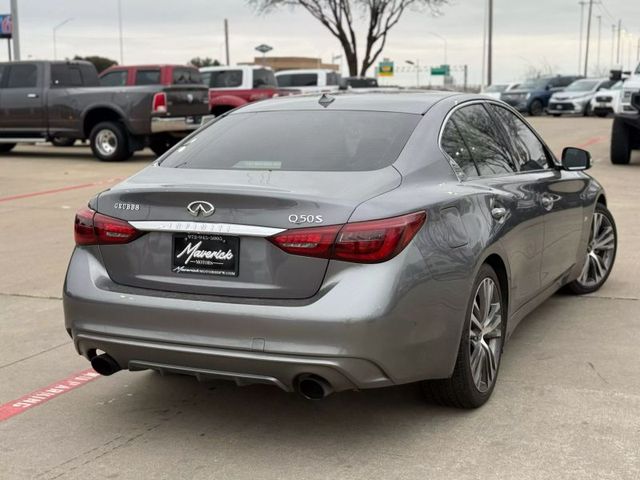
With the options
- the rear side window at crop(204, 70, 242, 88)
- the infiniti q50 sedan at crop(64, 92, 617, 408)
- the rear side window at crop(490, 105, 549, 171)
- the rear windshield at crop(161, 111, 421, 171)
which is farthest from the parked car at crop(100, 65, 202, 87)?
the infiniti q50 sedan at crop(64, 92, 617, 408)

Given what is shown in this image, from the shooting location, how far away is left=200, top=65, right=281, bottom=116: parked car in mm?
23312

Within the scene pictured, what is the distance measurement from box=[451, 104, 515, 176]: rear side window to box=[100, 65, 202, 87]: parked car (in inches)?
576

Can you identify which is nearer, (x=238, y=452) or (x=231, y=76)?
(x=238, y=452)

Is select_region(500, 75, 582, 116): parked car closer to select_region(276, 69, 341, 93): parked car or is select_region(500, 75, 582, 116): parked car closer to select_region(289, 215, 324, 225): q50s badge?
select_region(276, 69, 341, 93): parked car

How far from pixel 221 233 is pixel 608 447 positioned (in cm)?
183

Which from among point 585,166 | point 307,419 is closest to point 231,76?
point 585,166

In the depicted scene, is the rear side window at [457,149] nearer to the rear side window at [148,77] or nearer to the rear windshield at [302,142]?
the rear windshield at [302,142]

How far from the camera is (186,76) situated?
1928 cm

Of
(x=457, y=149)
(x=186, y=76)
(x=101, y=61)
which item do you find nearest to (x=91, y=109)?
(x=186, y=76)

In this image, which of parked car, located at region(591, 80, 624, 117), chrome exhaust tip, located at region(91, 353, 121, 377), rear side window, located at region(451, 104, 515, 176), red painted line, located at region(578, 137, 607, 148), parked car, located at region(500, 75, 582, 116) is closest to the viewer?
chrome exhaust tip, located at region(91, 353, 121, 377)

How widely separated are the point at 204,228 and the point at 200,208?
89 mm

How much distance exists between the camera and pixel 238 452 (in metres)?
3.79

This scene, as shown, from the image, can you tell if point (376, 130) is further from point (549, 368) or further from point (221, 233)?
point (549, 368)

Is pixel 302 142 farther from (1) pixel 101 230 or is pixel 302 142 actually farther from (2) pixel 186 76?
(2) pixel 186 76
